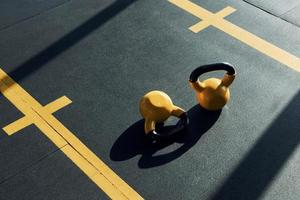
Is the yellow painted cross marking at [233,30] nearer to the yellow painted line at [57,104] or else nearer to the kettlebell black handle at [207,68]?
the kettlebell black handle at [207,68]

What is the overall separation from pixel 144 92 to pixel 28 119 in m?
1.39

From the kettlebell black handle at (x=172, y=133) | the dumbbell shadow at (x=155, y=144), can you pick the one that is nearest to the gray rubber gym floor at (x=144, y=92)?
the dumbbell shadow at (x=155, y=144)

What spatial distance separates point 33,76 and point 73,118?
0.96 m

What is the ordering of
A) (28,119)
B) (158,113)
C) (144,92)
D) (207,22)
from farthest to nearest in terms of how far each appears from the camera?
(207,22), (144,92), (28,119), (158,113)

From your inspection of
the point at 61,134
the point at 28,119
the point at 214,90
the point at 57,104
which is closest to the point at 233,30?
the point at 214,90

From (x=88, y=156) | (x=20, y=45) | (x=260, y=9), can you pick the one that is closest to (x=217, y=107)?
(x=88, y=156)

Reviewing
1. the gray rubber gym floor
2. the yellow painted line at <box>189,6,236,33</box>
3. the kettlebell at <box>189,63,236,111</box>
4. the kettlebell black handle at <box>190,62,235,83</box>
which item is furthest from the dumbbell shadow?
the yellow painted line at <box>189,6,236,33</box>

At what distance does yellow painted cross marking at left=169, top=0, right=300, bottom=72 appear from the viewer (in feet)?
19.0

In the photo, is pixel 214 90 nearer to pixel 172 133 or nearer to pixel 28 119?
pixel 172 133

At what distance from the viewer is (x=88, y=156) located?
4605 millimetres

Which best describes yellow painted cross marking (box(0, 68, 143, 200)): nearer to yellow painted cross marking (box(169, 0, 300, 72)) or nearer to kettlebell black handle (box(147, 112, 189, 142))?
kettlebell black handle (box(147, 112, 189, 142))

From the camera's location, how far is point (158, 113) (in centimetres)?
469

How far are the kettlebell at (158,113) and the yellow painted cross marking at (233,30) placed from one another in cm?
180

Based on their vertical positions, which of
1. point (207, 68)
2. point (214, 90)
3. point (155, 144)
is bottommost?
point (155, 144)
